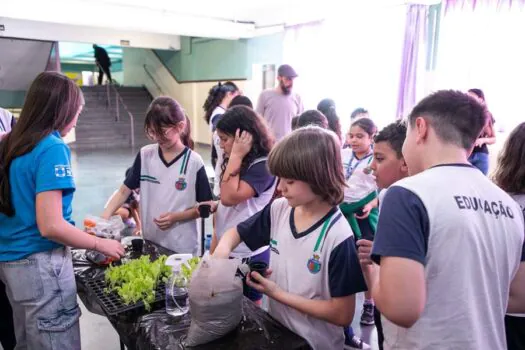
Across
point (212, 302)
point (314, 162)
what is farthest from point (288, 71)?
point (212, 302)

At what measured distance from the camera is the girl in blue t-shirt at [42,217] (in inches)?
48.1

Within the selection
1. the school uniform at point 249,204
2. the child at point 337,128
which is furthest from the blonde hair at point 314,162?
the child at point 337,128

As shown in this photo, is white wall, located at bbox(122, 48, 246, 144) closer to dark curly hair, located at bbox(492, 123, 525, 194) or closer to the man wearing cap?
the man wearing cap

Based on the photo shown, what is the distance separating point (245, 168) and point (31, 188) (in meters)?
0.84

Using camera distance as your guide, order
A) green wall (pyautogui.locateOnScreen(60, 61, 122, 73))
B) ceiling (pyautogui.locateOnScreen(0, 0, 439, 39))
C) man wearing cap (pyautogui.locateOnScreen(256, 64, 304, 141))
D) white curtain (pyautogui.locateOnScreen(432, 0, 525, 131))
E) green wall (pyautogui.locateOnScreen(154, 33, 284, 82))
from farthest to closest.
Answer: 1. green wall (pyautogui.locateOnScreen(60, 61, 122, 73))
2. green wall (pyautogui.locateOnScreen(154, 33, 284, 82))
3. ceiling (pyautogui.locateOnScreen(0, 0, 439, 39))
4. man wearing cap (pyautogui.locateOnScreen(256, 64, 304, 141))
5. white curtain (pyautogui.locateOnScreen(432, 0, 525, 131))

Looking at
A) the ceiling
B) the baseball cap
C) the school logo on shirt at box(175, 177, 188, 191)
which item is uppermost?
the ceiling

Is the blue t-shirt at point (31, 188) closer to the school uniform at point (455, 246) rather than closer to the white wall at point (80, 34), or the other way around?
the school uniform at point (455, 246)

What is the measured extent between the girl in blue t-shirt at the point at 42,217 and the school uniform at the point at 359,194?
5.22ft

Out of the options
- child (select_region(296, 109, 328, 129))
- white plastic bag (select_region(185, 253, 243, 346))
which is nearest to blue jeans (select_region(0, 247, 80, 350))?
white plastic bag (select_region(185, 253, 243, 346))

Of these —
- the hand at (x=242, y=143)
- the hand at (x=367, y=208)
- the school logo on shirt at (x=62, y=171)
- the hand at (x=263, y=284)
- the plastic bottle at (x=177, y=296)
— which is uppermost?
the hand at (x=242, y=143)

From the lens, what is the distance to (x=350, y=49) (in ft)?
18.5

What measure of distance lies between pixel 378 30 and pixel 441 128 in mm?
4893

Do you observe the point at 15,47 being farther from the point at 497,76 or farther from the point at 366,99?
the point at 497,76

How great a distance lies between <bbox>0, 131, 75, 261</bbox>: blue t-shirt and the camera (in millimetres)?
1217
